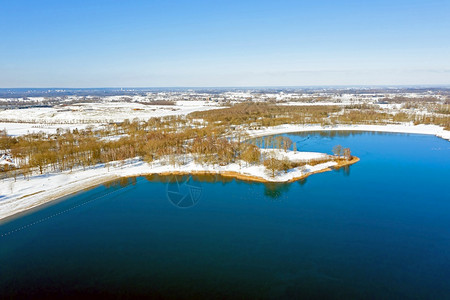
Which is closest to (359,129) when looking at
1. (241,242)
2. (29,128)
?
(241,242)

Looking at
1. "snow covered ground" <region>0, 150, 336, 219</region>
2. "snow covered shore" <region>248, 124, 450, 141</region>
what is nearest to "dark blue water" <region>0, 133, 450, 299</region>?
"snow covered ground" <region>0, 150, 336, 219</region>

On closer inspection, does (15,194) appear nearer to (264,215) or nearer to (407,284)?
(264,215)

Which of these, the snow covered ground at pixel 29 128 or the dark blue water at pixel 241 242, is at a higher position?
the snow covered ground at pixel 29 128

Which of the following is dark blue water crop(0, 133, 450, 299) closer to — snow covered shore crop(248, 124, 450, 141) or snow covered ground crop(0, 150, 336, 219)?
snow covered ground crop(0, 150, 336, 219)

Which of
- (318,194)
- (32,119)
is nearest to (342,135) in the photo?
(318,194)

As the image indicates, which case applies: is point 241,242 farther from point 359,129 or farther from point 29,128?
point 29,128

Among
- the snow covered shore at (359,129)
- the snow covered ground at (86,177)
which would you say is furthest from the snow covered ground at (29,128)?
the snow covered shore at (359,129)

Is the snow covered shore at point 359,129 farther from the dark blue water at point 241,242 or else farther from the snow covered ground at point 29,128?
the snow covered ground at point 29,128
